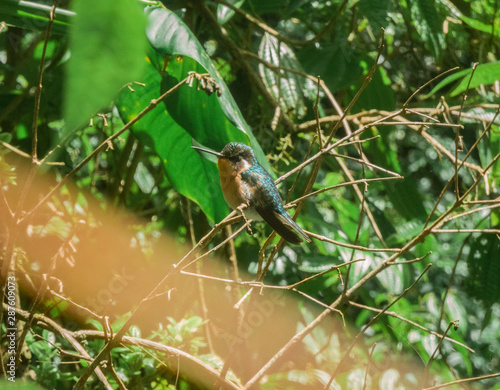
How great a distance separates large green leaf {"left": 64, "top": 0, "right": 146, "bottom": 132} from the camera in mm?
149

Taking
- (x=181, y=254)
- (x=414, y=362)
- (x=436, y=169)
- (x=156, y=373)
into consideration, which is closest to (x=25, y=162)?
(x=181, y=254)

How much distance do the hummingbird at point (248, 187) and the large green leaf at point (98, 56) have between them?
1.41m

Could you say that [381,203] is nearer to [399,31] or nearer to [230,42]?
[399,31]

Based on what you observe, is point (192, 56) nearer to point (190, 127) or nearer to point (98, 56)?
point (190, 127)

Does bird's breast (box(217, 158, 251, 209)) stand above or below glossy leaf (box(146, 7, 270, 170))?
below

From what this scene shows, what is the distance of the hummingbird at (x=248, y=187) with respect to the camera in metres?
1.66

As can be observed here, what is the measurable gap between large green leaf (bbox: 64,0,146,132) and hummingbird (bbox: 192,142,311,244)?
1.41m

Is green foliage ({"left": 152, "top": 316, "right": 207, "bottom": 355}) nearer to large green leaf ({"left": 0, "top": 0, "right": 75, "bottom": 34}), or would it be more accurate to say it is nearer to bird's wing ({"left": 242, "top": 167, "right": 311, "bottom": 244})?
bird's wing ({"left": 242, "top": 167, "right": 311, "bottom": 244})

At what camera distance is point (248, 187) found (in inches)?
70.4

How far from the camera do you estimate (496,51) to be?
3094 mm

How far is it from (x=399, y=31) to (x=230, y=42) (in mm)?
→ 1530

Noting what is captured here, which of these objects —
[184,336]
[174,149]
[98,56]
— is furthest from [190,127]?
[98,56]

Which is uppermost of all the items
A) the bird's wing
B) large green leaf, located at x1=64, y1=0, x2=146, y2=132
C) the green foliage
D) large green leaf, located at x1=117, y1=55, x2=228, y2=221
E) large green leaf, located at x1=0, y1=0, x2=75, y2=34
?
large green leaf, located at x1=64, y1=0, x2=146, y2=132

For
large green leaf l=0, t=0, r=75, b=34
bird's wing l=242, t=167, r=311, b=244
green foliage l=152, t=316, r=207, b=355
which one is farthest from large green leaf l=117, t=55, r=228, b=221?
large green leaf l=0, t=0, r=75, b=34
